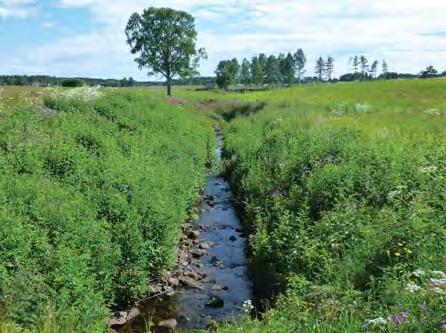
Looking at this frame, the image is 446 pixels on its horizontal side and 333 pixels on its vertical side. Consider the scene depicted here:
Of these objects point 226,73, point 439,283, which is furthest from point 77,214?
point 226,73

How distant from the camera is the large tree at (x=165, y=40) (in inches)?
2936

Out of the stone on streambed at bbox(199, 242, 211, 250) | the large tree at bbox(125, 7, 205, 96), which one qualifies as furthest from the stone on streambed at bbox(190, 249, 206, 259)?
the large tree at bbox(125, 7, 205, 96)

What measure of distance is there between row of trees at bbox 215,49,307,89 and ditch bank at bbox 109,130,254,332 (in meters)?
107

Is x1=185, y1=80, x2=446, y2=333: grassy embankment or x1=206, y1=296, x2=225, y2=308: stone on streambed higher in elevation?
x1=185, y1=80, x2=446, y2=333: grassy embankment

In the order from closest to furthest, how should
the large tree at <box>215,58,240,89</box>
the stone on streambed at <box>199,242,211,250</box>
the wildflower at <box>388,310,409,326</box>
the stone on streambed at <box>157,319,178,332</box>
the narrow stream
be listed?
the wildflower at <box>388,310,409,326</box>, the stone on streambed at <box>157,319,178,332</box>, the narrow stream, the stone on streambed at <box>199,242,211,250</box>, the large tree at <box>215,58,240,89</box>

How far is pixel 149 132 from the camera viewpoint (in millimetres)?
22922

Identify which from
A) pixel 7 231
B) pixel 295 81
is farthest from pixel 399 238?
pixel 295 81

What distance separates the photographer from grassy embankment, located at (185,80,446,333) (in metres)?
6.57

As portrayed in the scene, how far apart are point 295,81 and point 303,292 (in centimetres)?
14309

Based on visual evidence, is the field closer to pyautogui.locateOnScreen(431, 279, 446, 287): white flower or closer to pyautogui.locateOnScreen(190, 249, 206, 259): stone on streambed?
pyautogui.locateOnScreen(431, 279, 446, 287): white flower

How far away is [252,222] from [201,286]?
A: 417cm

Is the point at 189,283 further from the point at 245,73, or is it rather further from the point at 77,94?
the point at 245,73

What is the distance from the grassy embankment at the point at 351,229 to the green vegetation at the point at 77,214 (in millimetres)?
2852

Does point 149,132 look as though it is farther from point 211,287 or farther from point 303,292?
point 303,292
